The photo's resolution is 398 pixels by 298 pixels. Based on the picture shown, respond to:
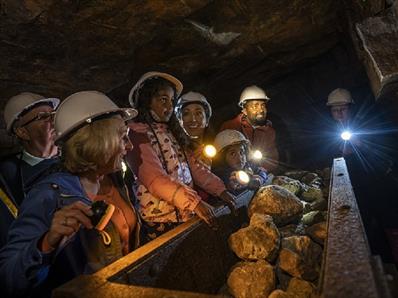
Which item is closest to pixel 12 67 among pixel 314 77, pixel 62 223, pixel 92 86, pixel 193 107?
pixel 92 86

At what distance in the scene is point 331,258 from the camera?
49.6 inches

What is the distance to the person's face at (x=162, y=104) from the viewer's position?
10.1ft

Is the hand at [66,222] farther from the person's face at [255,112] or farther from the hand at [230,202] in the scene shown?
the person's face at [255,112]

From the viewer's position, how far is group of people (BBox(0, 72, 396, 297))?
1.35 metres

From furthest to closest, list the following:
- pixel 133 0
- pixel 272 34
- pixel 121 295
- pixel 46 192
→ pixel 272 34, pixel 133 0, pixel 46 192, pixel 121 295

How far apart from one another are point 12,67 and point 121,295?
3.83 meters

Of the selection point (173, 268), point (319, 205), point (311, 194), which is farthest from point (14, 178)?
point (311, 194)

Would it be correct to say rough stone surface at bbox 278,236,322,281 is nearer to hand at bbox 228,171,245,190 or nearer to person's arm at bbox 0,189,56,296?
hand at bbox 228,171,245,190

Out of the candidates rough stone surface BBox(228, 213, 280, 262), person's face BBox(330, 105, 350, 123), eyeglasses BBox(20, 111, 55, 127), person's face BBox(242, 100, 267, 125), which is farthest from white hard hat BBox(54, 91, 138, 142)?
person's face BBox(330, 105, 350, 123)

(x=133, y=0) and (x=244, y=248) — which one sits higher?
(x=133, y=0)

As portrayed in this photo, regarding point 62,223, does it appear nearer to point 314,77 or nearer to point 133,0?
point 133,0

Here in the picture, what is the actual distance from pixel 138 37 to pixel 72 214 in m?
3.50

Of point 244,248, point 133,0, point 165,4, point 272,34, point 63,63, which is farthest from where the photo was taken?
point 272,34

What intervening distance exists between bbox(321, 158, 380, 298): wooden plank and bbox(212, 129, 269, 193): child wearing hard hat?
1.91m
